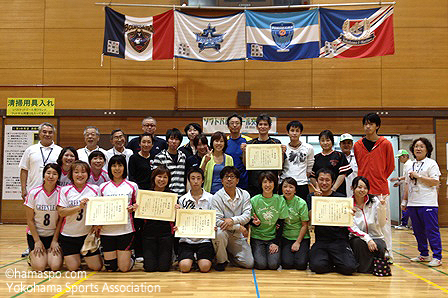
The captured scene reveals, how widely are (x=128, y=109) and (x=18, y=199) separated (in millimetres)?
3675

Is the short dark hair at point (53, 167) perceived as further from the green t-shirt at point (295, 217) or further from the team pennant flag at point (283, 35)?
the team pennant flag at point (283, 35)

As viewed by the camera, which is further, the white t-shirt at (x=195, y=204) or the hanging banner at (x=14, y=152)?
the hanging banner at (x=14, y=152)

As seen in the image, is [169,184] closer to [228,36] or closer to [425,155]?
[425,155]

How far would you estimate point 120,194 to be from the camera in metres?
4.68

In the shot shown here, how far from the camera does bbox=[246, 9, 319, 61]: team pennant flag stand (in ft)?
28.7

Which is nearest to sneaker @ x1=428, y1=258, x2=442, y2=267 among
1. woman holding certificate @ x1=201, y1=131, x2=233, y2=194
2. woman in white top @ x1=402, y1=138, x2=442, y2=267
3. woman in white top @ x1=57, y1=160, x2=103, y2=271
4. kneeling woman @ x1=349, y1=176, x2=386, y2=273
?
woman in white top @ x1=402, y1=138, x2=442, y2=267

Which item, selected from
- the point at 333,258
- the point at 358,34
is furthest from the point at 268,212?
the point at 358,34

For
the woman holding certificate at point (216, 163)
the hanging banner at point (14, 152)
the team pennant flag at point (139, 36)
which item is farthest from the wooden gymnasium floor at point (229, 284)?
the team pennant flag at point (139, 36)

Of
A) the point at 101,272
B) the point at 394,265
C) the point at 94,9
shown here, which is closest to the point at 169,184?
the point at 101,272

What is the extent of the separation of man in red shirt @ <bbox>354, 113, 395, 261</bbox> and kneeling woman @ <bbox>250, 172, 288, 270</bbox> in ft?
4.52

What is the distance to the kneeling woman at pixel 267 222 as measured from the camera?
486 cm

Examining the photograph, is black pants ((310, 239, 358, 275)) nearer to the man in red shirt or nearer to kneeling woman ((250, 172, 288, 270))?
kneeling woman ((250, 172, 288, 270))

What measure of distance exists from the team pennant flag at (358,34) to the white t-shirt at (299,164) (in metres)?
4.15

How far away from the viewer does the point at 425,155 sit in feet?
17.9
